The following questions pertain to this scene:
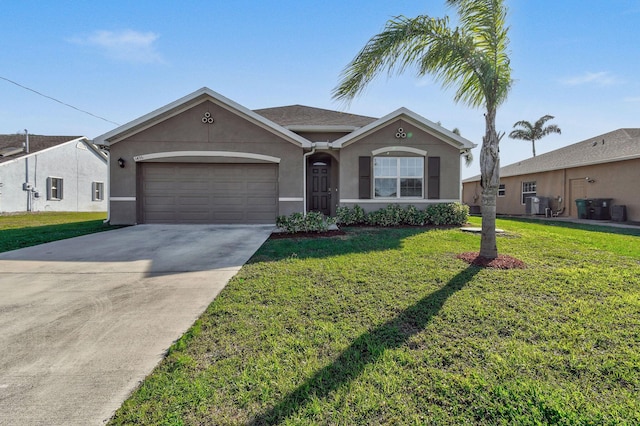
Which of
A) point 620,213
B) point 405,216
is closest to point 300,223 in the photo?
point 405,216

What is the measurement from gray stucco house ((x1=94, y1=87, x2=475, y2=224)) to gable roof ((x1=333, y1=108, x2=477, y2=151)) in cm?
4

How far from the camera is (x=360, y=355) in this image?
2598mm

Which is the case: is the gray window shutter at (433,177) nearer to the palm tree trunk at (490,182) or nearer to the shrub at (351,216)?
the shrub at (351,216)

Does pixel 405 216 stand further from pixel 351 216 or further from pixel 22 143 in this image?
pixel 22 143

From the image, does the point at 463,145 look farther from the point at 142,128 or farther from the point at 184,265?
the point at 142,128

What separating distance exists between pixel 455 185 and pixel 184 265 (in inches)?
396

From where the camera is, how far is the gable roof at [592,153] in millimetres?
13941

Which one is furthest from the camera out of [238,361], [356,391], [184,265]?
[184,265]

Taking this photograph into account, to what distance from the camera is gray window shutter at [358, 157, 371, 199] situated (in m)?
Result: 11.5

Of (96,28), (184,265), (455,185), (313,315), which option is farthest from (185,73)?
(313,315)

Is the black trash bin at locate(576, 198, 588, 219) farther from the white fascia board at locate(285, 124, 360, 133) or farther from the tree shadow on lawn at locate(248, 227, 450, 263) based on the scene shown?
the white fascia board at locate(285, 124, 360, 133)

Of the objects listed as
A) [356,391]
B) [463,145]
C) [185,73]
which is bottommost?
[356,391]

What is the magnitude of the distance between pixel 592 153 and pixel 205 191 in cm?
1892

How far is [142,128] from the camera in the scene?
1078cm
